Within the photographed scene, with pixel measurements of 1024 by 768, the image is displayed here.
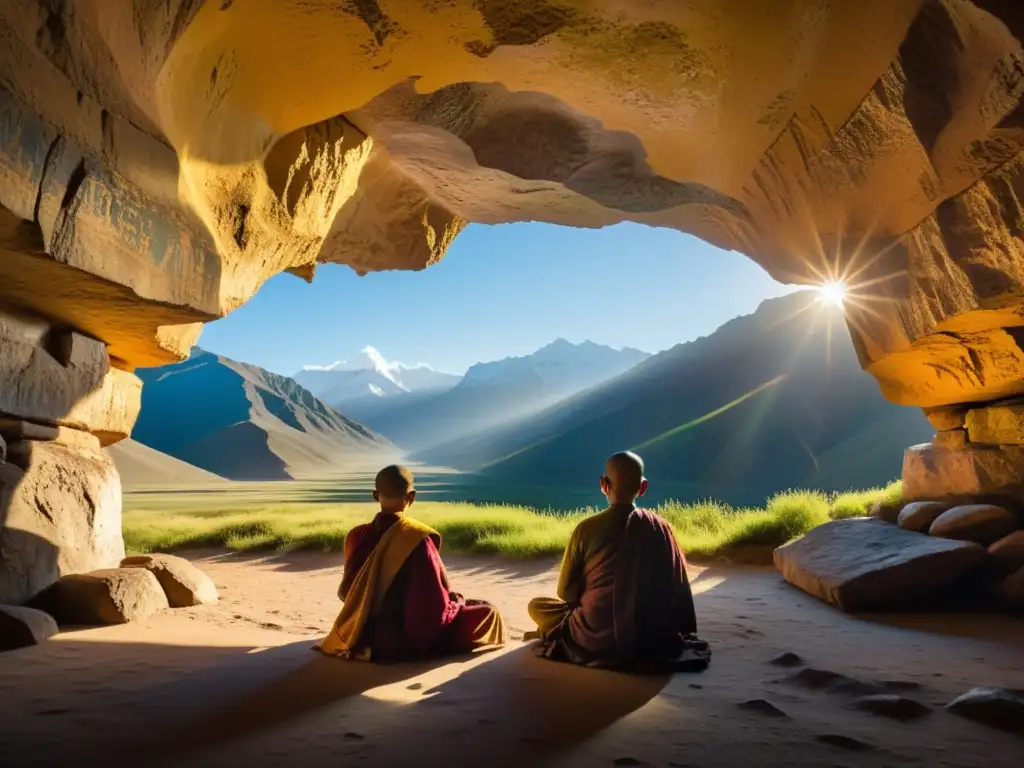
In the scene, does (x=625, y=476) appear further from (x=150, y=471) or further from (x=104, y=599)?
(x=150, y=471)

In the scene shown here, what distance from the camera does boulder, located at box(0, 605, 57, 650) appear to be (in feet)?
13.4

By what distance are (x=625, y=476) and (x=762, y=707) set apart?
156cm

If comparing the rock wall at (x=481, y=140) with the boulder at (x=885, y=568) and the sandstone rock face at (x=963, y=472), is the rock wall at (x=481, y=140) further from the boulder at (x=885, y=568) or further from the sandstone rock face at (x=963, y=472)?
the boulder at (x=885, y=568)

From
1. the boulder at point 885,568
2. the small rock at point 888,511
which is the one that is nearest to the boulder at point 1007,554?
the boulder at point 885,568

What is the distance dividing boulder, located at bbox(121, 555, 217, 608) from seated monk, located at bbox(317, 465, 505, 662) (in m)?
2.32

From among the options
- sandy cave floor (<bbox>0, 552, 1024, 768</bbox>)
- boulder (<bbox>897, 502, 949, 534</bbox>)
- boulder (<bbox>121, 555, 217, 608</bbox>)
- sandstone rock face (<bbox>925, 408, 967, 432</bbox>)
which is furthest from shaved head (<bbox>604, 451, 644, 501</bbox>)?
sandstone rock face (<bbox>925, 408, 967, 432</bbox>)

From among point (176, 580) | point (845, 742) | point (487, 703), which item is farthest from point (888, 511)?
point (176, 580)

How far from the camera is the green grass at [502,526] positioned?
34.4ft

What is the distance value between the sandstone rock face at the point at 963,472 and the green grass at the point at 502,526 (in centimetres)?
141

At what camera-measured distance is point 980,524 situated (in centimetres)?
650

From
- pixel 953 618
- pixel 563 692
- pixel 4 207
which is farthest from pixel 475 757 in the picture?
pixel 953 618

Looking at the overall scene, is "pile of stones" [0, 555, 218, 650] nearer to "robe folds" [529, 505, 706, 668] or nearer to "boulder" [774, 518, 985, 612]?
"robe folds" [529, 505, 706, 668]

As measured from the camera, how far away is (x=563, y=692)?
11.3 feet

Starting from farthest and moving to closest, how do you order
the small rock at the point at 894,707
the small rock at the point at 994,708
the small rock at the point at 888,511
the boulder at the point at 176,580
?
the small rock at the point at 888,511 → the boulder at the point at 176,580 → the small rock at the point at 894,707 → the small rock at the point at 994,708
